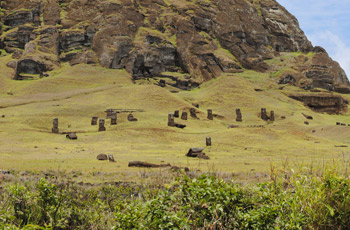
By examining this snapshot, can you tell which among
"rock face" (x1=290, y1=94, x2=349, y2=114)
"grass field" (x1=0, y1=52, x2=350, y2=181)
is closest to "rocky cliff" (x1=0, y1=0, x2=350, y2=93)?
"grass field" (x1=0, y1=52, x2=350, y2=181)

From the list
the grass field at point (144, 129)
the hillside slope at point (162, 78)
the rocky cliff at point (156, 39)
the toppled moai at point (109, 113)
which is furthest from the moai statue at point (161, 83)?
the toppled moai at point (109, 113)

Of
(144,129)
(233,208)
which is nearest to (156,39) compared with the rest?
(144,129)

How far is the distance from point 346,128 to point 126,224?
186ft

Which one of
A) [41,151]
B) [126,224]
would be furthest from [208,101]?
[126,224]

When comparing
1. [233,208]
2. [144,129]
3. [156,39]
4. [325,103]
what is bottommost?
[144,129]

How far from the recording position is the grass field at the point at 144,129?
24766 millimetres

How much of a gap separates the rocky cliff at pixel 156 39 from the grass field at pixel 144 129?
7.86m

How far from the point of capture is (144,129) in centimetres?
4562

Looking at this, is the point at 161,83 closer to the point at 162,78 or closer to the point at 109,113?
the point at 162,78

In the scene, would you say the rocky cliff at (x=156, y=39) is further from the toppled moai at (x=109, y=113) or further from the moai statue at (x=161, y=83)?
the toppled moai at (x=109, y=113)

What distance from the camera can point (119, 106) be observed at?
219ft

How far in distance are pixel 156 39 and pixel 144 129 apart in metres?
84.9

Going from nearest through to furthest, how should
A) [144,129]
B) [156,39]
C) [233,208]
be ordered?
[233,208] → [144,129] → [156,39]

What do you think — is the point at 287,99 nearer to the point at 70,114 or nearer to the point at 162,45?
the point at 162,45
